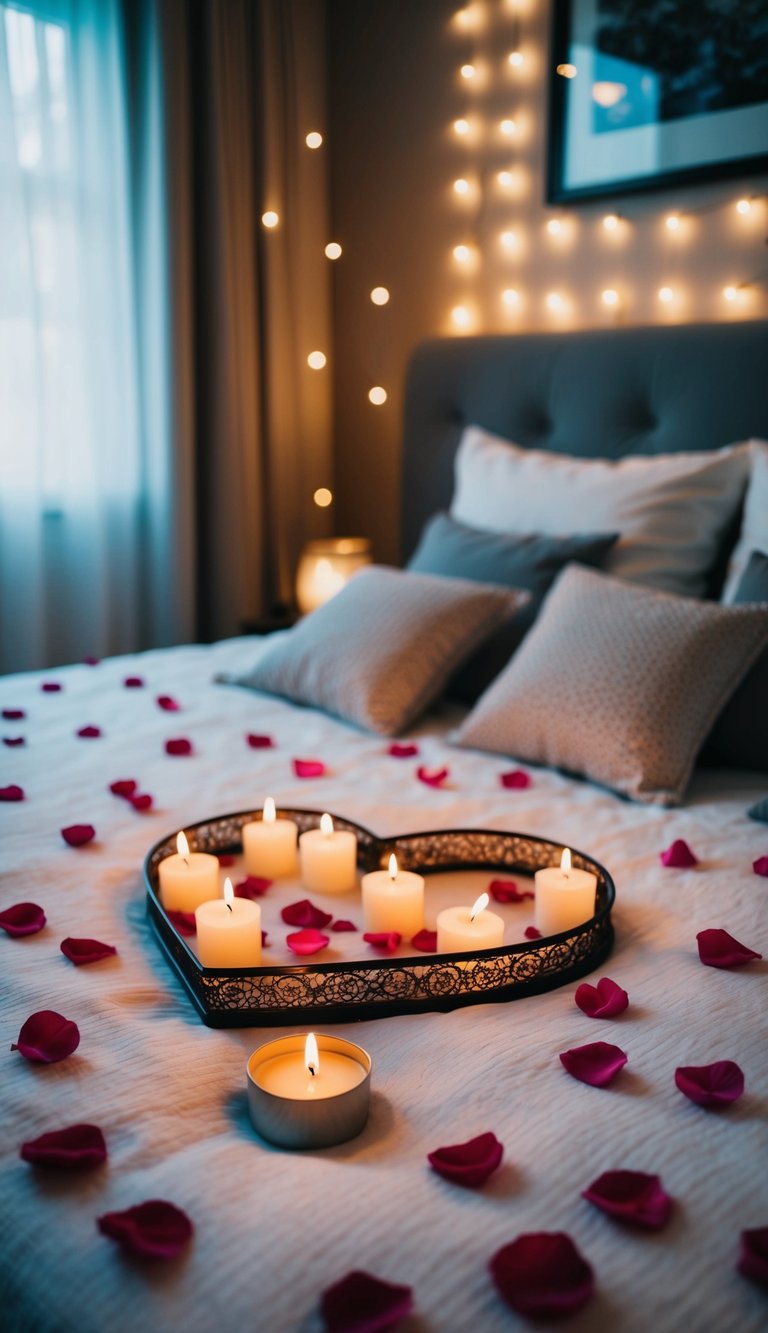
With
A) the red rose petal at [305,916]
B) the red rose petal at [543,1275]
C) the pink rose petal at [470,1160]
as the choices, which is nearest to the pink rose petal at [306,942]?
the red rose petal at [305,916]

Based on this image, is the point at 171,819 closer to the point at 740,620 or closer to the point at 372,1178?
the point at 372,1178

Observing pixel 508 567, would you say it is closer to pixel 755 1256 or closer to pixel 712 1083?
pixel 712 1083

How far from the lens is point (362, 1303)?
63cm

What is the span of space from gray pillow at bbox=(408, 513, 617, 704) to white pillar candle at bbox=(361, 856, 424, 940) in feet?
3.00

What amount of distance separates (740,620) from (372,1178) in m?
1.16

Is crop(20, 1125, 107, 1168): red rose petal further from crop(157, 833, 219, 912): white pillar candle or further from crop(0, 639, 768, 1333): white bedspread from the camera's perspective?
crop(157, 833, 219, 912): white pillar candle

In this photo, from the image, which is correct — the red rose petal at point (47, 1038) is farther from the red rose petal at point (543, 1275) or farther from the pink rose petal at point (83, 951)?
the red rose petal at point (543, 1275)

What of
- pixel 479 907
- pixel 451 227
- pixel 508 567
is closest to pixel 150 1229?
pixel 479 907

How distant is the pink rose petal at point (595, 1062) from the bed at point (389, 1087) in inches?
0.4

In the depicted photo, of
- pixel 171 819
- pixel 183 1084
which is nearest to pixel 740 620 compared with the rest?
pixel 171 819

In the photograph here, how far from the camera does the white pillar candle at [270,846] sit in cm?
136

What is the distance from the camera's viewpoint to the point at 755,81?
222cm

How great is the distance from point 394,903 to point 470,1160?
16.3 inches

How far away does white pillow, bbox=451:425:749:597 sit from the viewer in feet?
6.68
